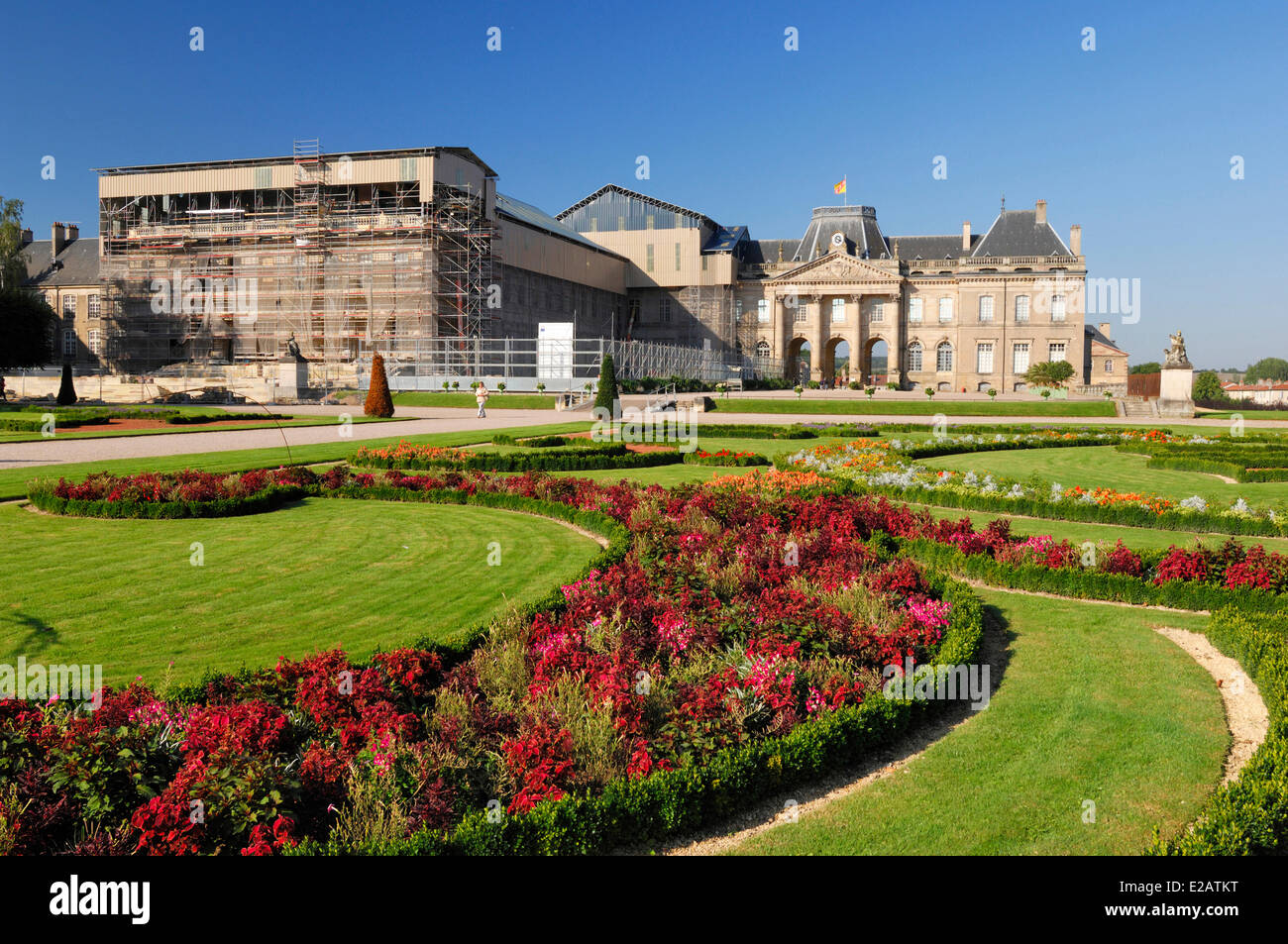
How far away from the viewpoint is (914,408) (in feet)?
148

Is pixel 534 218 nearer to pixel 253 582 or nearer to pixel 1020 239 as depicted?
pixel 1020 239

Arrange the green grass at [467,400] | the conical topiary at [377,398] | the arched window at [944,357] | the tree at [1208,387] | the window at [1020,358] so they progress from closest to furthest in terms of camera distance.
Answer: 1. the conical topiary at [377,398]
2. the green grass at [467,400]
3. the tree at [1208,387]
4. the window at [1020,358]
5. the arched window at [944,357]

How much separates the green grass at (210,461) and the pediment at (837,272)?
63.0 meters

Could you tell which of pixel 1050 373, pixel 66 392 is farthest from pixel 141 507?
pixel 1050 373

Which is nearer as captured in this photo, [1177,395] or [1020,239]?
[1177,395]

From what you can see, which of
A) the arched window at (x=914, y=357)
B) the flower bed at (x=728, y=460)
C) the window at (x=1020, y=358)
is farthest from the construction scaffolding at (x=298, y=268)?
the window at (x=1020, y=358)

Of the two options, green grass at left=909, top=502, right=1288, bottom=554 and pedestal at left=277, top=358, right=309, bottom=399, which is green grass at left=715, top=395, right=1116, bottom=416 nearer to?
pedestal at left=277, top=358, right=309, bottom=399

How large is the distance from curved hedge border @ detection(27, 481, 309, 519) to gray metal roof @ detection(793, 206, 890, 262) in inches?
3061

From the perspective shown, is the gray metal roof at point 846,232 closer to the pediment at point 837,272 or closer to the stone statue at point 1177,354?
the pediment at point 837,272

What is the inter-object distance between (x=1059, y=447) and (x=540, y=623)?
23.0 metres

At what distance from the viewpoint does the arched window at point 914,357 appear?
85.5 m

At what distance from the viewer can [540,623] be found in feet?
23.8

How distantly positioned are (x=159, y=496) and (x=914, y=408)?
37.4 meters
